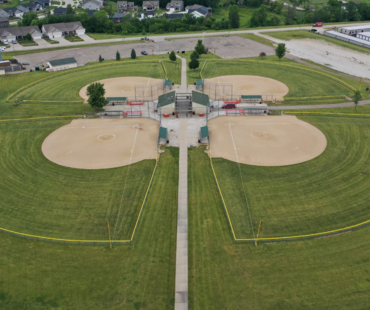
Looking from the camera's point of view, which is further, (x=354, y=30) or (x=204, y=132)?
(x=354, y=30)

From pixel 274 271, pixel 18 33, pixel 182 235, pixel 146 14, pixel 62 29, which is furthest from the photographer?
pixel 146 14

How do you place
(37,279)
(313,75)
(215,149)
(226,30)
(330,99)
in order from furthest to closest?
1. (226,30)
2. (313,75)
3. (330,99)
4. (215,149)
5. (37,279)

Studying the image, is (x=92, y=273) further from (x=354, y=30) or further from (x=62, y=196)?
(x=354, y=30)

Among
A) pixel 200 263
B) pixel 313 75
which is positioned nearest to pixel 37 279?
pixel 200 263

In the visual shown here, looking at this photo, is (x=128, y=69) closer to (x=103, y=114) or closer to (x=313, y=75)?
(x=103, y=114)

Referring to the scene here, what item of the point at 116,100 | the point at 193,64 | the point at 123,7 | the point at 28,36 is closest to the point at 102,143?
the point at 116,100
